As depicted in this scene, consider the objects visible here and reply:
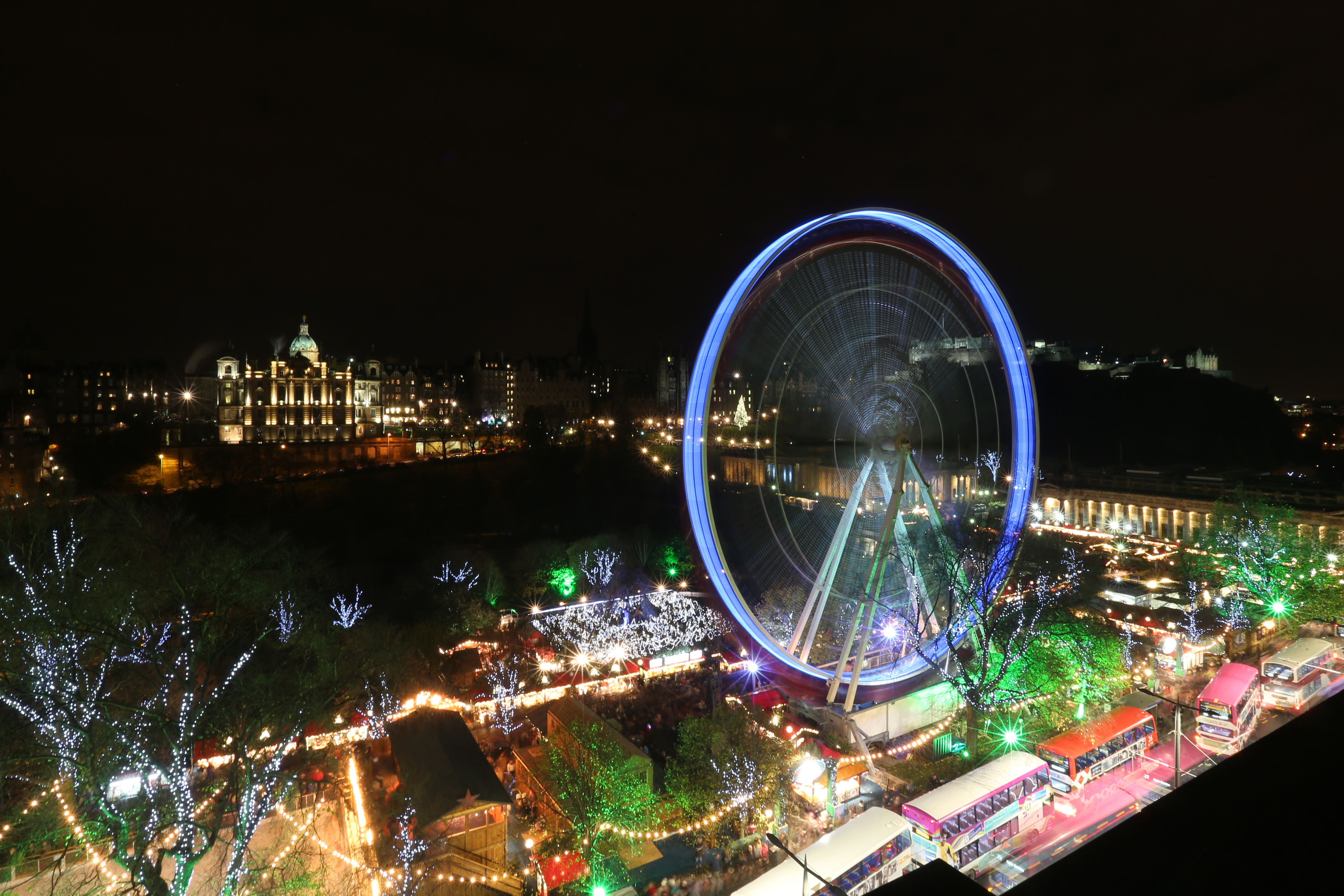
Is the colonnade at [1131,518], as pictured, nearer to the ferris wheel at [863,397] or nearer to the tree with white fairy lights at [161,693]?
the ferris wheel at [863,397]

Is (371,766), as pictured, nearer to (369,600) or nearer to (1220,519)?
(369,600)

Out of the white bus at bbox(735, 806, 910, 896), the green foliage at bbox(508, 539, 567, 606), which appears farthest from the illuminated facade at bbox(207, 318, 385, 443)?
the white bus at bbox(735, 806, 910, 896)

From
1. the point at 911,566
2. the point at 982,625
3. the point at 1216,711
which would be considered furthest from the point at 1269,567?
the point at 911,566

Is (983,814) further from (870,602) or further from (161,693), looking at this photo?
(161,693)

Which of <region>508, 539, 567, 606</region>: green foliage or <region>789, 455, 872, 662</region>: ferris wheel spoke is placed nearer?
<region>789, 455, 872, 662</region>: ferris wheel spoke

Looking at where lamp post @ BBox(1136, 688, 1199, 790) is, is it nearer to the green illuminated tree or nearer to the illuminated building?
the green illuminated tree

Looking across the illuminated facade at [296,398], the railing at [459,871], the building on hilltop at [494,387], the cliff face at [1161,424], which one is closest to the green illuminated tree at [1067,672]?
the railing at [459,871]
